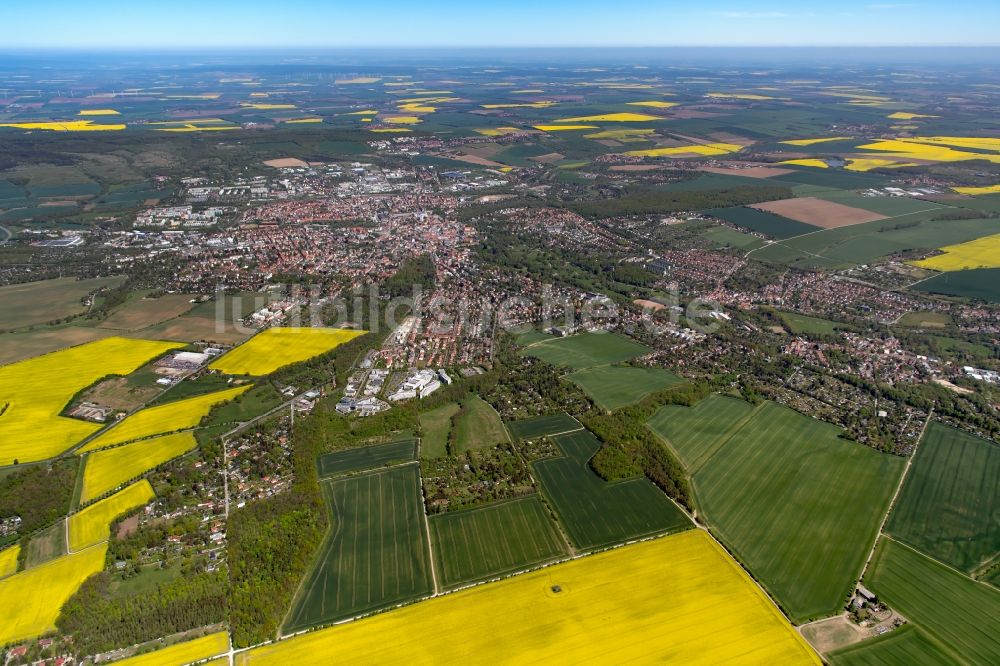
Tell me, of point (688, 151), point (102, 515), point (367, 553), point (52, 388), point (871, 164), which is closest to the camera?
point (367, 553)

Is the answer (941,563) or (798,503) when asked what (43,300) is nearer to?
(798,503)

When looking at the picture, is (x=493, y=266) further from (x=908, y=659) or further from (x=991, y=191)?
(x=991, y=191)

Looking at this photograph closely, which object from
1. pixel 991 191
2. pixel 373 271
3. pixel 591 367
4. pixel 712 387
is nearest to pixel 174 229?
pixel 373 271

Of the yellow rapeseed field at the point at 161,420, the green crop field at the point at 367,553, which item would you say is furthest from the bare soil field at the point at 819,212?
the yellow rapeseed field at the point at 161,420

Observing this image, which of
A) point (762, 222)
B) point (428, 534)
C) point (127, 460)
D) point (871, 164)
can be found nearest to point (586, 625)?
point (428, 534)

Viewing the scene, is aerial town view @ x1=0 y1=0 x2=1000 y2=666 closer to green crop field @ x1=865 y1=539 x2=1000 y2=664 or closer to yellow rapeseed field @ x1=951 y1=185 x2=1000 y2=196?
green crop field @ x1=865 y1=539 x2=1000 y2=664

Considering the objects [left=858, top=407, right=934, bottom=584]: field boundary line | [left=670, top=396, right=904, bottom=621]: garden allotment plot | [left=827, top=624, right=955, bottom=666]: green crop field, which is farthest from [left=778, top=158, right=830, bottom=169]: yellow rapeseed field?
[left=827, top=624, right=955, bottom=666]: green crop field

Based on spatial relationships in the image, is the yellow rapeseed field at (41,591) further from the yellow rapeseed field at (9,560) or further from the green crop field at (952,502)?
the green crop field at (952,502)
